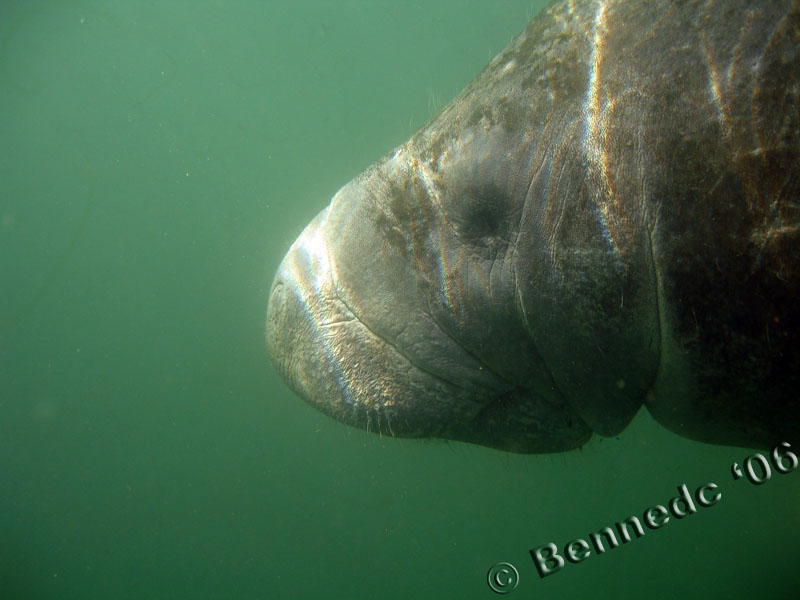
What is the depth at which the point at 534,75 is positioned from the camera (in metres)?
1.59

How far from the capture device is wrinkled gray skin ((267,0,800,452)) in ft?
3.97

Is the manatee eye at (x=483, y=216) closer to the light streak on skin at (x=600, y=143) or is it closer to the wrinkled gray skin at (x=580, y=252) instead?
the wrinkled gray skin at (x=580, y=252)

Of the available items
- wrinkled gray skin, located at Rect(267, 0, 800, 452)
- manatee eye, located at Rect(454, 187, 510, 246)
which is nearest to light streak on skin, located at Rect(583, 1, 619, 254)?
wrinkled gray skin, located at Rect(267, 0, 800, 452)

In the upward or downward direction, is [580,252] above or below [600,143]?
below

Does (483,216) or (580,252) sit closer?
(580,252)

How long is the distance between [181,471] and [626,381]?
20.4 metres

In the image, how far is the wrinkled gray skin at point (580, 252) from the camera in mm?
1211

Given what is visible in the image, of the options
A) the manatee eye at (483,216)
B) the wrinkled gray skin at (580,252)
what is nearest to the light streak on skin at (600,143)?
the wrinkled gray skin at (580,252)

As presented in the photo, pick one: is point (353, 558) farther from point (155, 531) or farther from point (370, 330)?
point (370, 330)

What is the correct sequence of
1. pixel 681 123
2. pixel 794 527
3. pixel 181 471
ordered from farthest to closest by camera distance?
pixel 181 471 < pixel 794 527 < pixel 681 123

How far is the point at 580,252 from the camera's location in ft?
4.82

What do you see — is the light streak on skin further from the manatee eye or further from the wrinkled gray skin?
the manatee eye

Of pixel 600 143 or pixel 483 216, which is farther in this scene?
pixel 483 216

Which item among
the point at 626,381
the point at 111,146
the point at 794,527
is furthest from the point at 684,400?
the point at 111,146
